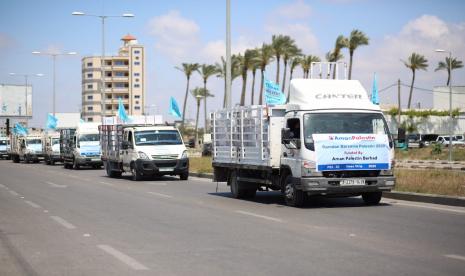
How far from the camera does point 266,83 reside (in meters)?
28.5

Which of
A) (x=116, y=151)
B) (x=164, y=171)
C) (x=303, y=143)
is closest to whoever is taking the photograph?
(x=303, y=143)

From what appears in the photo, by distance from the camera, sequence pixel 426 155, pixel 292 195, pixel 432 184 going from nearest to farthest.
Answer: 1. pixel 292 195
2. pixel 432 184
3. pixel 426 155

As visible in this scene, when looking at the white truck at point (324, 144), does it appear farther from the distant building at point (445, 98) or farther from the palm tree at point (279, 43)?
the distant building at point (445, 98)

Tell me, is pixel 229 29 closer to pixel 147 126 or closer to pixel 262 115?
pixel 147 126

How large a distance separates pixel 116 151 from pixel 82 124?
15.1 meters

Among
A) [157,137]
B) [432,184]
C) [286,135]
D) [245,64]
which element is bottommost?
[432,184]

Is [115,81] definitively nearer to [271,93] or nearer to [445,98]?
[445,98]

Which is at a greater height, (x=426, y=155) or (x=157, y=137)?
(x=157, y=137)

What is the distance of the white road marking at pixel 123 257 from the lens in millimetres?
9047

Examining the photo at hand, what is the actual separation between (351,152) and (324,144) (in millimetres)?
665

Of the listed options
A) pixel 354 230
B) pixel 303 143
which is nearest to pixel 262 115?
pixel 303 143

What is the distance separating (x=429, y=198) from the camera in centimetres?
1780

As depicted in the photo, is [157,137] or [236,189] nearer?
[236,189]

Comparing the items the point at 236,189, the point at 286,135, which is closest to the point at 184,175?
the point at 236,189
